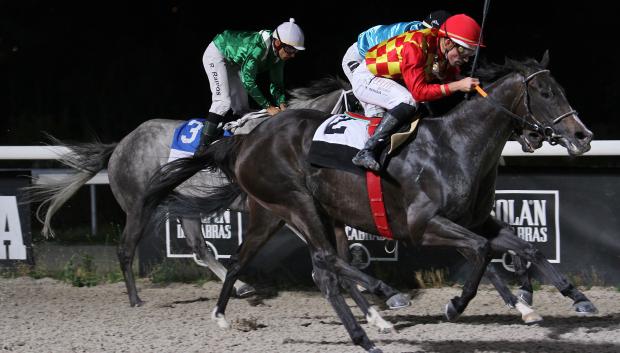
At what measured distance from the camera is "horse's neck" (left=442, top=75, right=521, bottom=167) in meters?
5.31

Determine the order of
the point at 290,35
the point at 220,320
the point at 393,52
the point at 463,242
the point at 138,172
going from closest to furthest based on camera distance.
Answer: the point at 463,242 < the point at 393,52 < the point at 220,320 < the point at 290,35 < the point at 138,172

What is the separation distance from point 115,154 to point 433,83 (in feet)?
9.34

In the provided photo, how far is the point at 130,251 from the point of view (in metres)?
7.23

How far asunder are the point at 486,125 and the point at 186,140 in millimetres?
2550

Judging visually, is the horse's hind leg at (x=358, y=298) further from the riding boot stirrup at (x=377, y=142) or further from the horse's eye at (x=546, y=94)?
the horse's eye at (x=546, y=94)

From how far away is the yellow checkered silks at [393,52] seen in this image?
532 cm

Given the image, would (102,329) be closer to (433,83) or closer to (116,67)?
(433,83)

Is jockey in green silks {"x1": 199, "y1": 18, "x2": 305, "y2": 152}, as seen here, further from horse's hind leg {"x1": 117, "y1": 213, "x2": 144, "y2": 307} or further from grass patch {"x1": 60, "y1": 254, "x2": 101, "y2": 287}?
grass patch {"x1": 60, "y1": 254, "x2": 101, "y2": 287}

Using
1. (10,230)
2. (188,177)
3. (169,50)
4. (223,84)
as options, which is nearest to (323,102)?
(223,84)

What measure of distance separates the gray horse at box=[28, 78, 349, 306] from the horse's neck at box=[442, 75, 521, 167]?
5.35 ft

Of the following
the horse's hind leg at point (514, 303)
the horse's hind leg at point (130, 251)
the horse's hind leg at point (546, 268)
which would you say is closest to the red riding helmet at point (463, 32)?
the horse's hind leg at point (546, 268)

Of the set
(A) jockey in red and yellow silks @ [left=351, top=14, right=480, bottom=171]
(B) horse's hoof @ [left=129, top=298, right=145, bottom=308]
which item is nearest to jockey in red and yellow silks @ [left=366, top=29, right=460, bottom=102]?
(A) jockey in red and yellow silks @ [left=351, top=14, right=480, bottom=171]

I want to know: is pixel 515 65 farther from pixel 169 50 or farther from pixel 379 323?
pixel 169 50

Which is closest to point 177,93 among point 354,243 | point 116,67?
point 116,67
